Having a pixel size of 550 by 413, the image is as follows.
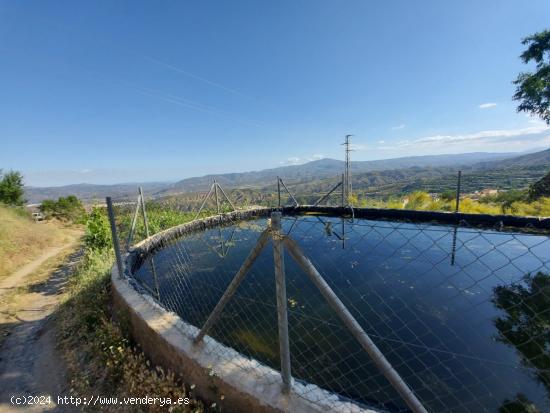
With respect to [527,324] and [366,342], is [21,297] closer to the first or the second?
[366,342]

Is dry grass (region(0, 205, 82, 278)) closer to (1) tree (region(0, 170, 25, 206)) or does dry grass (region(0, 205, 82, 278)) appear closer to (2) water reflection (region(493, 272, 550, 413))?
(1) tree (region(0, 170, 25, 206))

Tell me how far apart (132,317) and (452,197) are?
9.62 metres

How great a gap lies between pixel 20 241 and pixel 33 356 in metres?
6.47

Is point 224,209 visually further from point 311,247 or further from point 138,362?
point 138,362

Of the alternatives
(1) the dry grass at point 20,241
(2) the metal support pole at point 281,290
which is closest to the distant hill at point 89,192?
(1) the dry grass at point 20,241

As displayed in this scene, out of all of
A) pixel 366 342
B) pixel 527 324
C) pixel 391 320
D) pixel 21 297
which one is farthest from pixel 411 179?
pixel 366 342

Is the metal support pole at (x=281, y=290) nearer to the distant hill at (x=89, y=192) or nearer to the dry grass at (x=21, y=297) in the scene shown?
the distant hill at (x=89, y=192)

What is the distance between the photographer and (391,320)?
3.66 metres

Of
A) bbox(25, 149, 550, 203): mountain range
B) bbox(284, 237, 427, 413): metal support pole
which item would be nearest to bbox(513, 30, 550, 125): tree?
bbox(25, 149, 550, 203): mountain range

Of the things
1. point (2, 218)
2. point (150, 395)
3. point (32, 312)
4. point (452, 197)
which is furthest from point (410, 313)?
point (2, 218)

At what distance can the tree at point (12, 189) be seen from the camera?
44.3 feet

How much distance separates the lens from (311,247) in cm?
654

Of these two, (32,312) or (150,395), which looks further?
(32,312)

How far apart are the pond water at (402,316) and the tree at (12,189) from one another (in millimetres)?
12671
